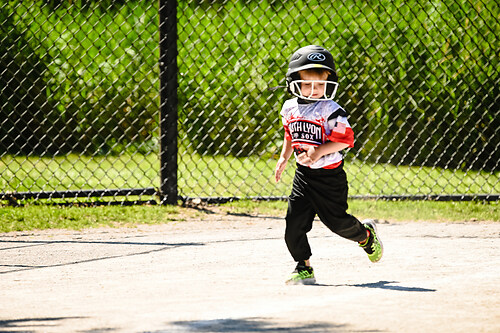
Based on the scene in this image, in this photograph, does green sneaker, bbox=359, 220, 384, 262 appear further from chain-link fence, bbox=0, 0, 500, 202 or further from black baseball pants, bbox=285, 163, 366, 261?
chain-link fence, bbox=0, 0, 500, 202

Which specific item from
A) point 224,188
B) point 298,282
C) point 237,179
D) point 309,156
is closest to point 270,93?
point 237,179

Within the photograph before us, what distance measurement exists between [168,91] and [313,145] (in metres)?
2.69

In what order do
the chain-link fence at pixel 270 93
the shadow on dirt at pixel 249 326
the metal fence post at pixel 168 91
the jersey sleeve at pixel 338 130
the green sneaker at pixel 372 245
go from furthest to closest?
1. the chain-link fence at pixel 270 93
2. the metal fence post at pixel 168 91
3. the green sneaker at pixel 372 245
4. the jersey sleeve at pixel 338 130
5. the shadow on dirt at pixel 249 326

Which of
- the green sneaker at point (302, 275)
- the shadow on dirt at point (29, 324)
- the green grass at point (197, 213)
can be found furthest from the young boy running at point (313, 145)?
the green grass at point (197, 213)

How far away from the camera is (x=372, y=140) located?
28.0ft

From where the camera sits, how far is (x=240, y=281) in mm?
4512

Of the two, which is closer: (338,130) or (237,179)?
(338,130)

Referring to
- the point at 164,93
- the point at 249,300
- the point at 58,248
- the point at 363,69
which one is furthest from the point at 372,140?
the point at 249,300

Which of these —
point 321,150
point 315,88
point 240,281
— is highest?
point 315,88

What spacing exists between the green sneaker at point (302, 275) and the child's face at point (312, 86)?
2.90ft

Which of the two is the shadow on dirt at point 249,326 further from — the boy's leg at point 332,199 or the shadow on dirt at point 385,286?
the boy's leg at point 332,199

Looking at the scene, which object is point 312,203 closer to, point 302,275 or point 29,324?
point 302,275

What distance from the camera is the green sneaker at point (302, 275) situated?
4.48 meters

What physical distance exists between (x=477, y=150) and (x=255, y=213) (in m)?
2.66
